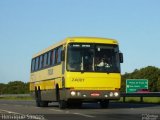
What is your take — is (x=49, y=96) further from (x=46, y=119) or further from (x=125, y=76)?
(x=125, y=76)

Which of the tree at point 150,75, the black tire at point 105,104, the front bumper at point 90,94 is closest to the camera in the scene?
the front bumper at point 90,94

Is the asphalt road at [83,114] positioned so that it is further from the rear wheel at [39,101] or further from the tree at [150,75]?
the tree at [150,75]

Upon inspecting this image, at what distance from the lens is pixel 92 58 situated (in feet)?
84.9

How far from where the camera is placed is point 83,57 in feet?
84.6

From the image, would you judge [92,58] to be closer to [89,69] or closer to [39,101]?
[89,69]

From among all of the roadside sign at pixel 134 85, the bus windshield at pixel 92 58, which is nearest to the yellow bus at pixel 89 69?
the bus windshield at pixel 92 58

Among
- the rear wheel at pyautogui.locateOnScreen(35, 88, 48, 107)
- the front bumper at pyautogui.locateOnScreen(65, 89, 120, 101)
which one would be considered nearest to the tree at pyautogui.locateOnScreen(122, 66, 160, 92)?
the rear wheel at pyautogui.locateOnScreen(35, 88, 48, 107)

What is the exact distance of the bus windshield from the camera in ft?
84.7

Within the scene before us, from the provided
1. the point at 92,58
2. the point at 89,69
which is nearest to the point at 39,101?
the point at 89,69

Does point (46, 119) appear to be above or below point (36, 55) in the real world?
below

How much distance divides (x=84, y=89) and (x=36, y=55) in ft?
32.5

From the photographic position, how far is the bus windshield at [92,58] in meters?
25.8

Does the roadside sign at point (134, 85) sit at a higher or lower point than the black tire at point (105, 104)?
higher

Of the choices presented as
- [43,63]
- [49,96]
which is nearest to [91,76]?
[49,96]
